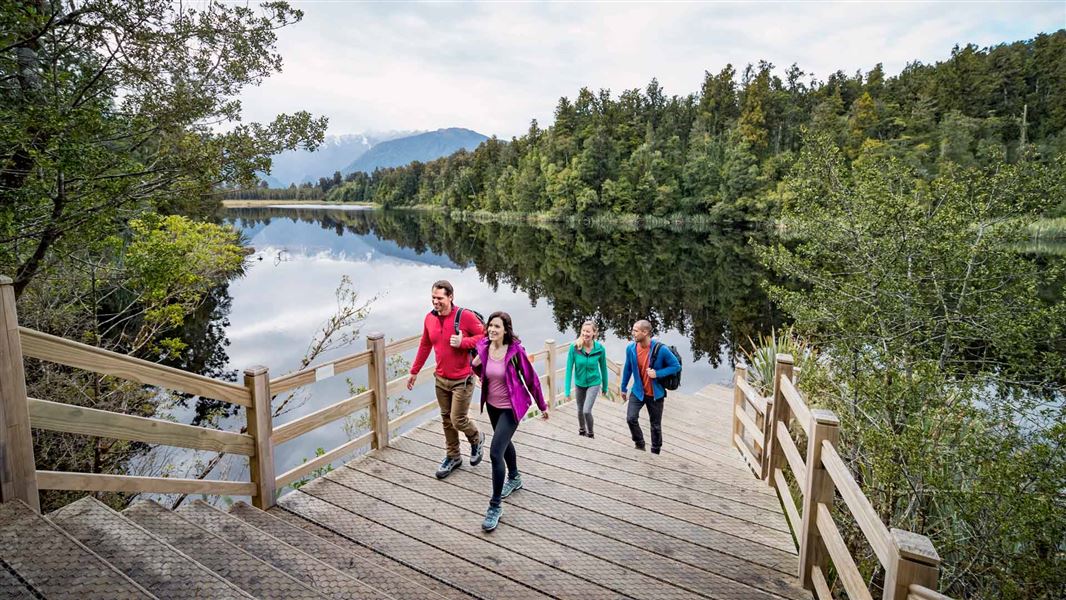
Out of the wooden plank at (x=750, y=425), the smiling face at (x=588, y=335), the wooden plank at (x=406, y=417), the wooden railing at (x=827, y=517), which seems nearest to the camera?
the wooden railing at (x=827, y=517)

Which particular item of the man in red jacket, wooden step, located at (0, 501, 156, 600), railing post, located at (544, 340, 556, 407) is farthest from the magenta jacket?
railing post, located at (544, 340, 556, 407)

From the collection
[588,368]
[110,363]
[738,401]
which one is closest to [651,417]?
[588,368]

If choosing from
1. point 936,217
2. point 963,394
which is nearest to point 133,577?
point 963,394

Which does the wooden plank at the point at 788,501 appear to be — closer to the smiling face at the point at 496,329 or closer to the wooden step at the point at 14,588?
the smiling face at the point at 496,329

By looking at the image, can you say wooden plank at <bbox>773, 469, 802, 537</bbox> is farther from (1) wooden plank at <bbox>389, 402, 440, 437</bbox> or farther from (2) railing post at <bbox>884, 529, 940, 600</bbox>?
(1) wooden plank at <bbox>389, 402, 440, 437</bbox>

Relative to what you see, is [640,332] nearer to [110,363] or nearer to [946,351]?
[946,351]

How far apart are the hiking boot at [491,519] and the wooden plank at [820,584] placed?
6.96 ft

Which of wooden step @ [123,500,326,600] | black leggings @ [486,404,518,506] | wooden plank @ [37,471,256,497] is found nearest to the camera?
wooden step @ [123,500,326,600]

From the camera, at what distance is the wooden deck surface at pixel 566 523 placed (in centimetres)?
336

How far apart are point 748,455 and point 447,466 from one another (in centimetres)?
354

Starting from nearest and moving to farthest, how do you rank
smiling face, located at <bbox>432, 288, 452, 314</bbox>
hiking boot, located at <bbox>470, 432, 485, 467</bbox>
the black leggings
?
1. the black leggings
2. smiling face, located at <bbox>432, 288, 452, 314</bbox>
3. hiking boot, located at <bbox>470, 432, 485, 467</bbox>

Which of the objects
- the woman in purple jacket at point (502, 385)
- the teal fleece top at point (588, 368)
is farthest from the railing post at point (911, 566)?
the teal fleece top at point (588, 368)

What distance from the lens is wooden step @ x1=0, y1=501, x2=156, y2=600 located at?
6.59 ft

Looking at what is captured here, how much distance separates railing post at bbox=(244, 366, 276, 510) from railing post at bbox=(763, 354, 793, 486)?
403 cm
